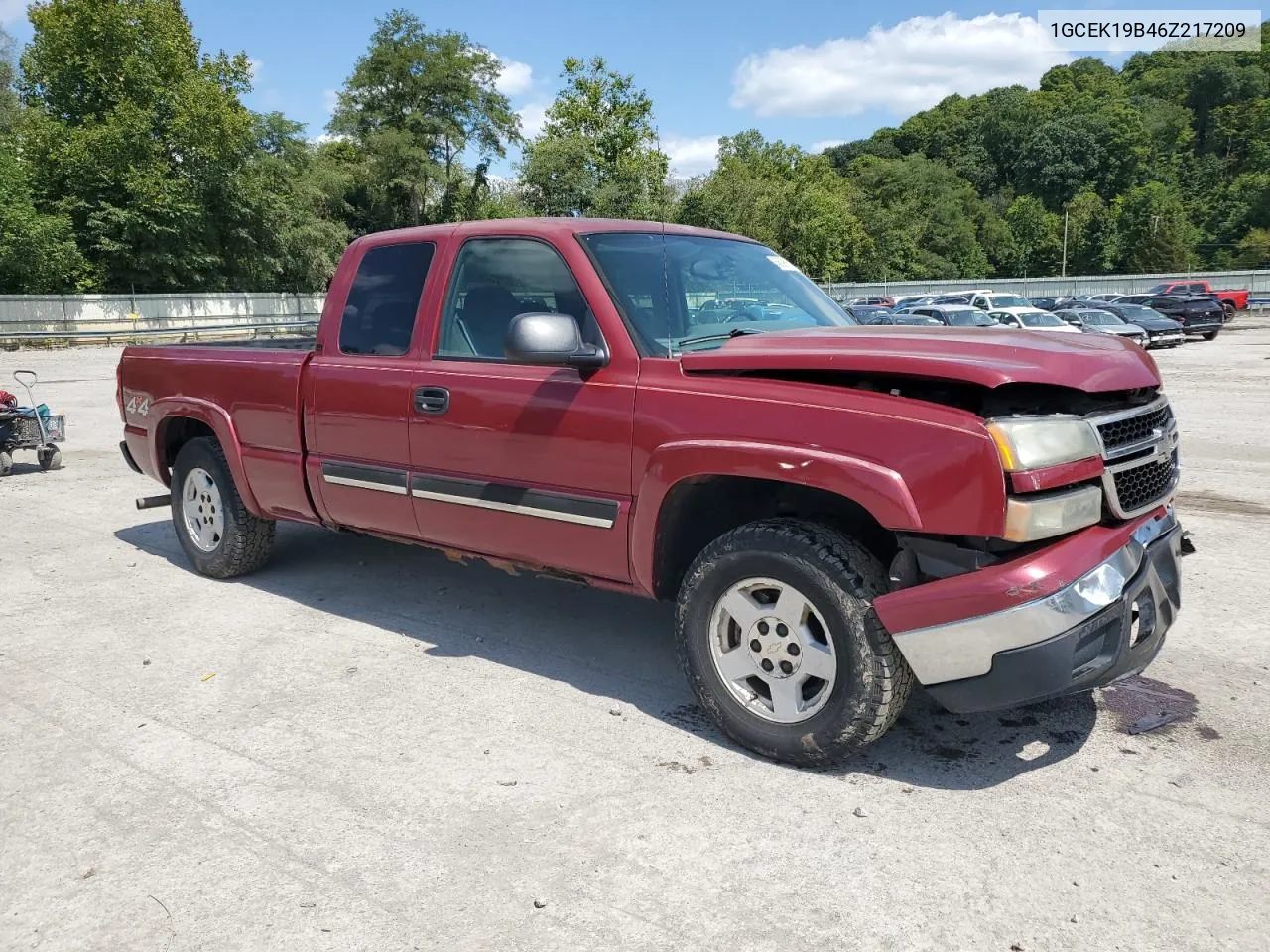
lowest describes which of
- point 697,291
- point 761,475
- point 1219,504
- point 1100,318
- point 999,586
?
point 1219,504

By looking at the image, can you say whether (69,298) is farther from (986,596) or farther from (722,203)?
(986,596)

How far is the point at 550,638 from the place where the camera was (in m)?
4.97

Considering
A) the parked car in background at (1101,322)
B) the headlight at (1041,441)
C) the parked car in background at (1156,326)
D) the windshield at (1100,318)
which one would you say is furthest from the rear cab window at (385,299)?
the parked car in background at (1156,326)

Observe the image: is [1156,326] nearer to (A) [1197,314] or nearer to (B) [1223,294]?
(A) [1197,314]

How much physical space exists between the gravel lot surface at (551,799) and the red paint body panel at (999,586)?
67 centimetres

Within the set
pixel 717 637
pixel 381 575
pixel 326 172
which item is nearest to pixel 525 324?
pixel 717 637

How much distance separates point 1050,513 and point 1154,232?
3492 inches

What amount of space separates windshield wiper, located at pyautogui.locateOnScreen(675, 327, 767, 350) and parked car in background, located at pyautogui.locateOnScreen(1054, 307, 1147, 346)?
970 inches

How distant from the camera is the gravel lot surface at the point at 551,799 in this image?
2713 millimetres

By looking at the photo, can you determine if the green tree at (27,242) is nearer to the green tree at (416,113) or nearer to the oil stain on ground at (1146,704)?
the green tree at (416,113)

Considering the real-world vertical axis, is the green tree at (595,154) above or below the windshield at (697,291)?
above

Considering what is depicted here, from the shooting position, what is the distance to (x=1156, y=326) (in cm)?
2883

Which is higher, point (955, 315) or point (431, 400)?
point (431, 400)

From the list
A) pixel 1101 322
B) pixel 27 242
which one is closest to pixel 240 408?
pixel 1101 322
